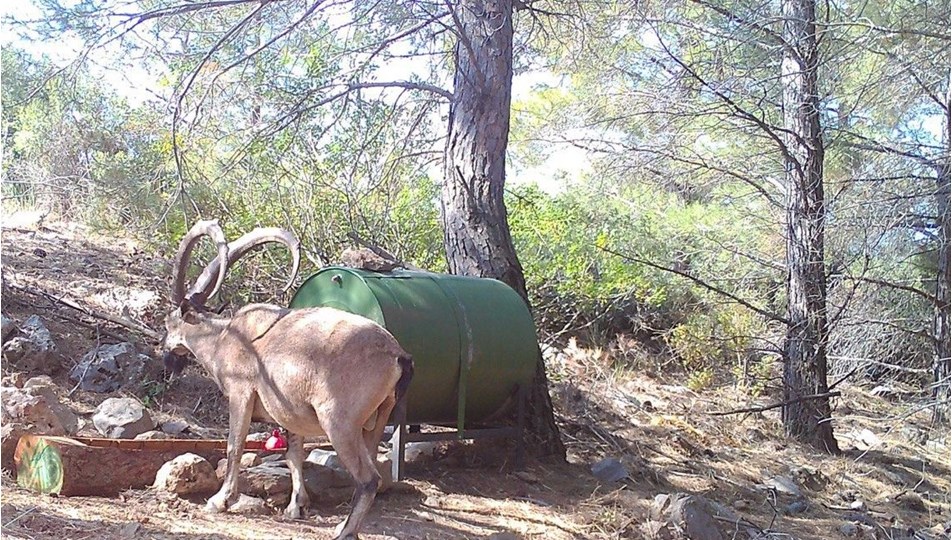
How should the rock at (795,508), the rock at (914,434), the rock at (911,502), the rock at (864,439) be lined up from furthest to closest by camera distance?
1. the rock at (864,439)
2. the rock at (914,434)
3. the rock at (911,502)
4. the rock at (795,508)

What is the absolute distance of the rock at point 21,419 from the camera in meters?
6.14

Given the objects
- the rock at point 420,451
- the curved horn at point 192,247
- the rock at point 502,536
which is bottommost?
the rock at point 502,536

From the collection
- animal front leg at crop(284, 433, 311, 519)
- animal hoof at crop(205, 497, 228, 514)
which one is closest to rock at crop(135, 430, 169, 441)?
animal hoof at crop(205, 497, 228, 514)

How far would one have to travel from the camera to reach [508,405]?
26.8 feet

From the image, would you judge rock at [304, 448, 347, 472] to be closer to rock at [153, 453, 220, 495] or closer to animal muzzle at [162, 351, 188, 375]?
rock at [153, 453, 220, 495]

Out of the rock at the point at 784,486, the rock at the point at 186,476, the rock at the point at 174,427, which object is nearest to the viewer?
the rock at the point at 186,476

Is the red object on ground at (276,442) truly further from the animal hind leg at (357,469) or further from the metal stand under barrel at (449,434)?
the animal hind leg at (357,469)

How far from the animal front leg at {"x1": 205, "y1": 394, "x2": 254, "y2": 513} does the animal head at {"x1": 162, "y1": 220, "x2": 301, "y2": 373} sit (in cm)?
76

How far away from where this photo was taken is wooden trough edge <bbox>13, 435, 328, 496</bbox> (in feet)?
18.8

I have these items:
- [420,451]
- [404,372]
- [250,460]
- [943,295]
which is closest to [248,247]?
[250,460]

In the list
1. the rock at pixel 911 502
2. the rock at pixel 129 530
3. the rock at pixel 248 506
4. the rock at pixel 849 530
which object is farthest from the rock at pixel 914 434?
the rock at pixel 129 530

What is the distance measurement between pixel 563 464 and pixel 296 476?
3.13 metres

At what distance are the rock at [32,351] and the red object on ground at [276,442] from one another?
97.4 inches

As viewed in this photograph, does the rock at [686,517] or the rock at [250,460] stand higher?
the rock at [250,460]
